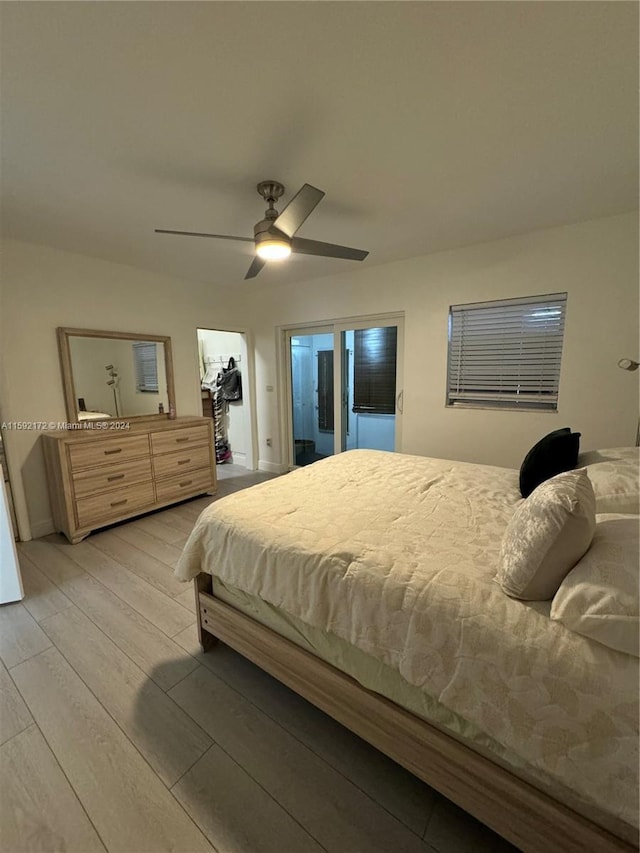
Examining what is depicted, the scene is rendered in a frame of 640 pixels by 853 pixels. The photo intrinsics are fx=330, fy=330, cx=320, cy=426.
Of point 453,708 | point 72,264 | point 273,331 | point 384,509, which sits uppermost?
point 72,264

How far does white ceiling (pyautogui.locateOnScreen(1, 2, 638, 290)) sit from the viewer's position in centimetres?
106

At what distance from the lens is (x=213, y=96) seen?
4.36ft

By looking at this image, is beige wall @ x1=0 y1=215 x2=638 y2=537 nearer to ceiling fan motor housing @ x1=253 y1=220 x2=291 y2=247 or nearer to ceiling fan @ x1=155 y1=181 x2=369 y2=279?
ceiling fan @ x1=155 y1=181 x2=369 y2=279

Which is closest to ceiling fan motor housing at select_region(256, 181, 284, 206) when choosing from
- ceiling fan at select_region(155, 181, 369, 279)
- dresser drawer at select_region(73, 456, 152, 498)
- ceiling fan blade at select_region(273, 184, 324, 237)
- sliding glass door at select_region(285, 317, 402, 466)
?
ceiling fan at select_region(155, 181, 369, 279)

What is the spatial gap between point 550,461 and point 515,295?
68.1 inches

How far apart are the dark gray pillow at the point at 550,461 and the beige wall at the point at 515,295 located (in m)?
1.17

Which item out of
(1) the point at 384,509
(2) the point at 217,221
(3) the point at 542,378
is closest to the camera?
(1) the point at 384,509

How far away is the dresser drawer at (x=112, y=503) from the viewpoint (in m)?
2.77

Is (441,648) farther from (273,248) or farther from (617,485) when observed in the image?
(273,248)

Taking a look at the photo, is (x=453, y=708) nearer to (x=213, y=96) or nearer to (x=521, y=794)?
(x=521, y=794)

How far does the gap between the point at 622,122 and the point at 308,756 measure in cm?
295

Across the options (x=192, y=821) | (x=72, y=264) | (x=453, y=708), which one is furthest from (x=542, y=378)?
(x=72, y=264)

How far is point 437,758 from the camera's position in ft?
3.17

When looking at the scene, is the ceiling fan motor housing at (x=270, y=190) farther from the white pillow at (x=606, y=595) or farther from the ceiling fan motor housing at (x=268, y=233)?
the white pillow at (x=606, y=595)
